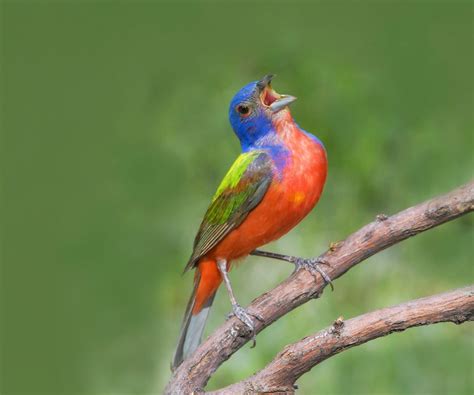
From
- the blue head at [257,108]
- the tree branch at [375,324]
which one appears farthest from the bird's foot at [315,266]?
the blue head at [257,108]

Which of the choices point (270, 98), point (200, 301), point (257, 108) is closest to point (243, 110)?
point (257, 108)

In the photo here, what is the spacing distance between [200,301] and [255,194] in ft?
2.97

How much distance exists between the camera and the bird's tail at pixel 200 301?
505 cm

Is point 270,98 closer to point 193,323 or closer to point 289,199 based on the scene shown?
point 289,199

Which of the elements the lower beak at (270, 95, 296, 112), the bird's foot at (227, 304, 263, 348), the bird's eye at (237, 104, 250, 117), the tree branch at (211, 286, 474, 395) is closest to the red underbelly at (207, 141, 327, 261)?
the lower beak at (270, 95, 296, 112)

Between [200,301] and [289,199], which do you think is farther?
[200,301]

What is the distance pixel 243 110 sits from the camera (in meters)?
4.99

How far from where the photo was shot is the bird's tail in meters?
5.05

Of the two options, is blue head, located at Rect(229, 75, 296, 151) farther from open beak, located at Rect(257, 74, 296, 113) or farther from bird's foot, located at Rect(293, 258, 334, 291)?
A: bird's foot, located at Rect(293, 258, 334, 291)

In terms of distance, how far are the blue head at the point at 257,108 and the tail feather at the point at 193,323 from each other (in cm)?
102

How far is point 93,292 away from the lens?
754cm

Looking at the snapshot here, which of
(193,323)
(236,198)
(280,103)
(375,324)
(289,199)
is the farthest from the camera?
(193,323)

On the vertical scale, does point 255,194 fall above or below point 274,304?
above

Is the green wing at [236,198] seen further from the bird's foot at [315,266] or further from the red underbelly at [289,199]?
the bird's foot at [315,266]
